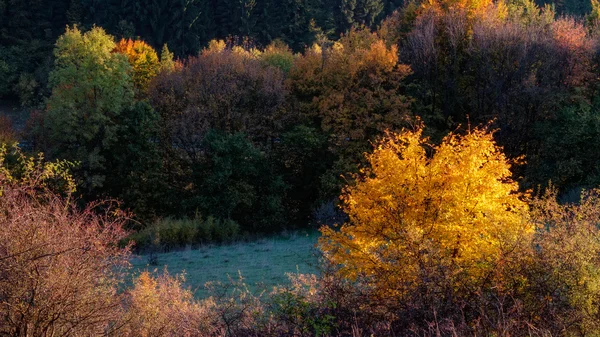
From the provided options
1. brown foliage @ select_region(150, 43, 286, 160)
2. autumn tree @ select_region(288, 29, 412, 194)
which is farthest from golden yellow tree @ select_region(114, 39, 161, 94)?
autumn tree @ select_region(288, 29, 412, 194)

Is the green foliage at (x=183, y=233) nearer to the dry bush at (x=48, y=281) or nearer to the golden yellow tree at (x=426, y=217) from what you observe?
the golden yellow tree at (x=426, y=217)

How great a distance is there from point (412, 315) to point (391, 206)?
3535mm

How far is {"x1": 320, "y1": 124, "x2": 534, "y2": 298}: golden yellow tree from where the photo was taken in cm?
1051

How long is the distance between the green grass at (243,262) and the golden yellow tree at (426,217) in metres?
8.01

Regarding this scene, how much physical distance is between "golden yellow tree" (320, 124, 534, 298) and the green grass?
8005mm

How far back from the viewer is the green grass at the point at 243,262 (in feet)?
71.8

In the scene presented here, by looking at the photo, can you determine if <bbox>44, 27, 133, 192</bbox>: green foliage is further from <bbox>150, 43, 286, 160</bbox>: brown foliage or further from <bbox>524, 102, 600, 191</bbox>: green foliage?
<bbox>524, 102, 600, 191</bbox>: green foliage

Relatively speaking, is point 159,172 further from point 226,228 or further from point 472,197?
point 472,197

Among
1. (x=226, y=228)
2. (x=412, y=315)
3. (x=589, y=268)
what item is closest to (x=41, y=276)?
(x=412, y=315)

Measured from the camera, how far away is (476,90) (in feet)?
101

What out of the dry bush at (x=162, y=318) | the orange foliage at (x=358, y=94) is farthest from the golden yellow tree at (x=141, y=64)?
the dry bush at (x=162, y=318)

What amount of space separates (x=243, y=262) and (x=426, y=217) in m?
13.9

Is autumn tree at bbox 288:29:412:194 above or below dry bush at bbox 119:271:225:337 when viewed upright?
above

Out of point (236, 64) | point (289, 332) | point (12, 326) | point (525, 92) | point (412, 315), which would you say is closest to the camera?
point (12, 326)
